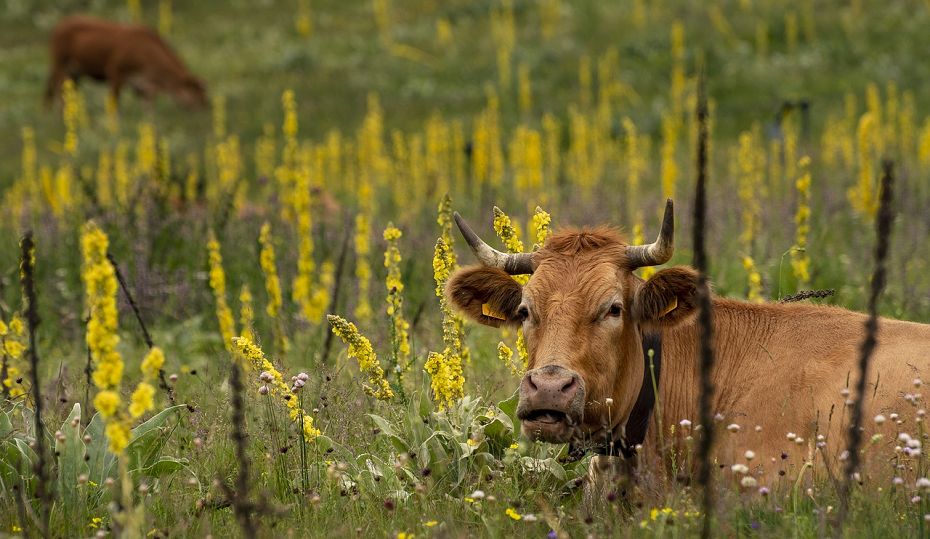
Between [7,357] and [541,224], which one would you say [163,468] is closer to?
[7,357]

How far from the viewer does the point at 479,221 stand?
12375mm

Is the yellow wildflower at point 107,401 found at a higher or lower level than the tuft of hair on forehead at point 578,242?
higher

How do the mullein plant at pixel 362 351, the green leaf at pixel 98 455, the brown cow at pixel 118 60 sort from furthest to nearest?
1. the brown cow at pixel 118 60
2. the mullein plant at pixel 362 351
3. the green leaf at pixel 98 455

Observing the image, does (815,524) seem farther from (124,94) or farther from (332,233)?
(124,94)

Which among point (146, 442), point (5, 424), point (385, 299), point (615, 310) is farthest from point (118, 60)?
point (615, 310)

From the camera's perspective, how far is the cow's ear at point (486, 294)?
17.0 ft

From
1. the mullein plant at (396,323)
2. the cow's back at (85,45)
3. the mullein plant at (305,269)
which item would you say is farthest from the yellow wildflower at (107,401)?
the cow's back at (85,45)

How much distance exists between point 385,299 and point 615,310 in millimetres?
3620

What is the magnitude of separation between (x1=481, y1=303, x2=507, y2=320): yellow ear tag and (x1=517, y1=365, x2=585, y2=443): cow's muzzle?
0.92 meters

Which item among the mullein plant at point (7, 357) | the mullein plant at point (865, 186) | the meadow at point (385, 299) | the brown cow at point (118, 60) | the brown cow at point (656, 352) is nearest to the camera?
the meadow at point (385, 299)

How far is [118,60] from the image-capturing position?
24.8 m

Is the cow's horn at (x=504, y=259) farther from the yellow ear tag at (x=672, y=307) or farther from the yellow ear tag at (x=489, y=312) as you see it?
the yellow ear tag at (x=672, y=307)

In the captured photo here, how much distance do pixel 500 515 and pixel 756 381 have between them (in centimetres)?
184

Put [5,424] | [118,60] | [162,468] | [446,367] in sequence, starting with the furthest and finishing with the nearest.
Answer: [118,60]
[446,367]
[5,424]
[162,468]
